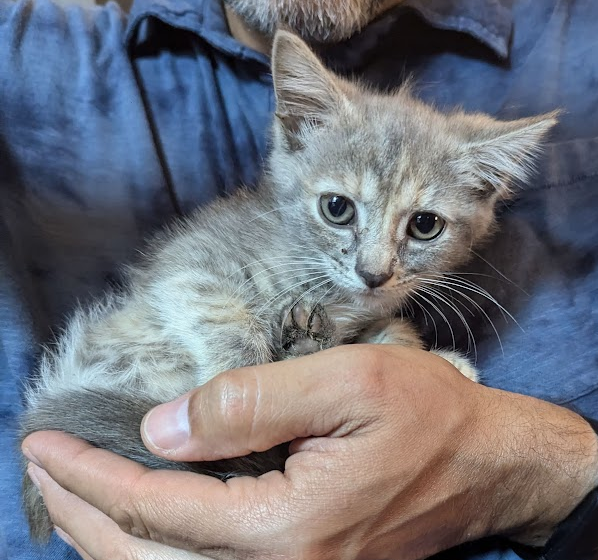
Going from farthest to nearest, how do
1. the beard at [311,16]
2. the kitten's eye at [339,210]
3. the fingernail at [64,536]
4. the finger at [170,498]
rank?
the beard at [311,16]
the kitten's eye at [339,210]
the fingernail at [64,536]
the finger at [170,498]

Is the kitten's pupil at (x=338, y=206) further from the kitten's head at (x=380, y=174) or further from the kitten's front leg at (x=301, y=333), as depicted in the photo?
the kitten's front leg at (x=301, y=333)

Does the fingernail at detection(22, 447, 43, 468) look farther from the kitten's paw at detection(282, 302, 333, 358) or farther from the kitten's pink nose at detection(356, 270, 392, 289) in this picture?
the kitten's pink nose at detection(356, 270, 392, 289)

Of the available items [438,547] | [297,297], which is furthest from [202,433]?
[438,547]

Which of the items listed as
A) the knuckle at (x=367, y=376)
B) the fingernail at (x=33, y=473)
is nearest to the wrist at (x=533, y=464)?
the knuckle at (x=367, y=376)

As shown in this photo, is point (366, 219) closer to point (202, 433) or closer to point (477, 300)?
point (477, 300)

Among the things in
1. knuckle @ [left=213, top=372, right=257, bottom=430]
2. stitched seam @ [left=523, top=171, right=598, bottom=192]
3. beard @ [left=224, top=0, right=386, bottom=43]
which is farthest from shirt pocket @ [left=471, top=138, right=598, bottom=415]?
knuckle @ [left=213, top=372, right=257, bottom=430]

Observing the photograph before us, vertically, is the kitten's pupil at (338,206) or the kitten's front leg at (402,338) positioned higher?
the kitten's pupil at (338,206)

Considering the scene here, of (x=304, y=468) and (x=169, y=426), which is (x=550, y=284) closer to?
(x=304, y=468)

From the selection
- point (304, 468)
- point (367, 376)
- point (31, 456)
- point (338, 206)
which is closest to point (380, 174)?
point (338, 206)
